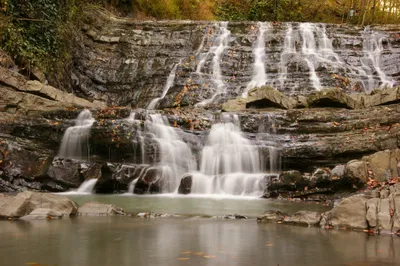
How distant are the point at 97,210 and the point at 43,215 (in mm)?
945

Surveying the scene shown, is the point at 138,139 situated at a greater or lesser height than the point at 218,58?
lesser

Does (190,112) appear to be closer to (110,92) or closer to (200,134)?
(200,134)

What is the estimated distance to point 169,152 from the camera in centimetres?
1207

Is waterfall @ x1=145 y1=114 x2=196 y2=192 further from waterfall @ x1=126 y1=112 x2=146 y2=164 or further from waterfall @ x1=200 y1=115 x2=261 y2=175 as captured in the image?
waterfall @ x1=200 y1=115 x2=261 y2=175

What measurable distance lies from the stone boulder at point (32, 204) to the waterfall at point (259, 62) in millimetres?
11423

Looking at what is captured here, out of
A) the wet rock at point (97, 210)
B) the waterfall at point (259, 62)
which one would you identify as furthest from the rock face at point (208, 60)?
the wet rock at point (97, 210)

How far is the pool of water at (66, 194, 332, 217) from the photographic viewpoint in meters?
8.00

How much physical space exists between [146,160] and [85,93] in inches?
314

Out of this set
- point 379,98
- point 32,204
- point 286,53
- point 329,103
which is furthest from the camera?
point 286,53

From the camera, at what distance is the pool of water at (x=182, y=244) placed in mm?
4113

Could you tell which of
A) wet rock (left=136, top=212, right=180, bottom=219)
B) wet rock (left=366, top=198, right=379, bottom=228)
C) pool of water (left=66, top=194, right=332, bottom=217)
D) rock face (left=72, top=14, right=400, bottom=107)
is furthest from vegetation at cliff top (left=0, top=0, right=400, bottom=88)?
wet rock (left=366, top=198, right=379, bottom=228)

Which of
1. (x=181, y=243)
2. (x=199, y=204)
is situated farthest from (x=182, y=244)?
(x=199, y=204)

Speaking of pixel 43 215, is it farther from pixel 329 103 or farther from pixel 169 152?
pixel 329 103

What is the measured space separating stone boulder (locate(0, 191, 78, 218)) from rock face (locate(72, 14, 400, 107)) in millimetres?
10372
